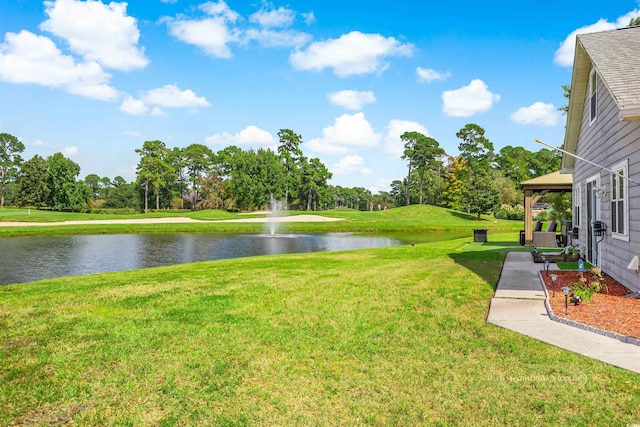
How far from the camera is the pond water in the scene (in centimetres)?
1316

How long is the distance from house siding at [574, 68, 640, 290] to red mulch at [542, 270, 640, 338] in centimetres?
47

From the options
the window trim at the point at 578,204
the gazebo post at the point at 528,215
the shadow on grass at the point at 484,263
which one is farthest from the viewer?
the gazebo post at the point at 528,215

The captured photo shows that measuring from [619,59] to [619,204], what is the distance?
8.96 ft

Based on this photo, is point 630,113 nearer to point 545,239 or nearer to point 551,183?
point 545,239

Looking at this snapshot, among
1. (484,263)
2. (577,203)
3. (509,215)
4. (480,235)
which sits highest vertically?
(577,203)

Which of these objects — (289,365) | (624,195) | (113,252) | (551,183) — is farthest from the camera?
(113,252)

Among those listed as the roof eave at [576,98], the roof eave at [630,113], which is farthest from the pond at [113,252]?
the roof eave at [630,113]

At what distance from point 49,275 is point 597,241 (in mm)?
14888

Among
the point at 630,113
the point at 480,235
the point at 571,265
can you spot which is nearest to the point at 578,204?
the point at 571,265

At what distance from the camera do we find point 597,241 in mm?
A: 9641

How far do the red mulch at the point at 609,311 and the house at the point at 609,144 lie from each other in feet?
1.59

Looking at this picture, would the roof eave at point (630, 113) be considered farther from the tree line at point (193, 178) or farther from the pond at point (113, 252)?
the tree line at point (193, 178)

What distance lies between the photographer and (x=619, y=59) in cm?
750

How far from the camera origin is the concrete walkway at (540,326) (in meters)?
4.19
